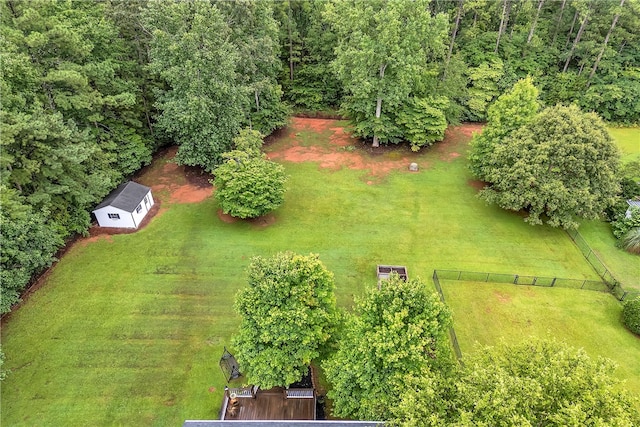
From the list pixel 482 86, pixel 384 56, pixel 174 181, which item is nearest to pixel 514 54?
pixel 482 86

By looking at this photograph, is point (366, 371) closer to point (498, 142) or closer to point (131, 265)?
point (131, 265)

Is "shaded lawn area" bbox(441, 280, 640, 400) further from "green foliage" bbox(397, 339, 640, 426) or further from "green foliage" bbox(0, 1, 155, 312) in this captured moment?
"green foliage" bbox(0, 1, 155, 312)

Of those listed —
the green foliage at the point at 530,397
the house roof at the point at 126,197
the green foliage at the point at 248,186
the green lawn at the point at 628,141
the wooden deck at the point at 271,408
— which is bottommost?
the wooden deck at the point at 271,408

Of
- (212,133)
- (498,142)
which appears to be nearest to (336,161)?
(212,133)

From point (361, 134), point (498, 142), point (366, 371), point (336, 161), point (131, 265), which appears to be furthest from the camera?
point (361, 134)

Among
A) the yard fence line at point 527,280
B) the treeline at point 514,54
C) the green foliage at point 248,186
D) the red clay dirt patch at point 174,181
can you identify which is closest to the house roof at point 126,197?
the red clay dirt patch at point 174,181

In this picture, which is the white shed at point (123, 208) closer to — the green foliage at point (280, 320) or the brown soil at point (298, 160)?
the brown soil at point (298, 160)

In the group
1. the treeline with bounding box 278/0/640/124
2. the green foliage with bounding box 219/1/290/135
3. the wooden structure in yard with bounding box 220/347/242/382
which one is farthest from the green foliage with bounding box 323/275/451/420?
the treeline with bounding box 278/0/640/124
